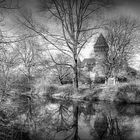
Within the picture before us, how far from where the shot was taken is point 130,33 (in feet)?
80.5

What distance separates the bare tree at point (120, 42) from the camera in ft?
80.3

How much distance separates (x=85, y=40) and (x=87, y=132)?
1067 centimetres

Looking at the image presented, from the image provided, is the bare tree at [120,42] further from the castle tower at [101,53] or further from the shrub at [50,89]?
the shrub at [50,89]

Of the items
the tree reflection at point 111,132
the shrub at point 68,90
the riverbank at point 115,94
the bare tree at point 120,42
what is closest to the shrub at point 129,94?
the riverbank at point 115,94

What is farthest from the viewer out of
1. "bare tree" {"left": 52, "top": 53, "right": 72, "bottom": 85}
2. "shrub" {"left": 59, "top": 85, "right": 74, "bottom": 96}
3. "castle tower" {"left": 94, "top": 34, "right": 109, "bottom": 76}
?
"bare tree" {"left": 52, "top": 53, "right": 72, "bottom": 85}

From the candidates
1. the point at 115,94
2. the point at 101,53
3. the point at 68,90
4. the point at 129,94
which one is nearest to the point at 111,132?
the point at 129,94

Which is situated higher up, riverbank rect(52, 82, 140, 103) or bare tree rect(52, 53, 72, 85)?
bare tree rect(52, 53, 72, 85)

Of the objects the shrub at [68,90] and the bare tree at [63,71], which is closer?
the shrub at [68,90]

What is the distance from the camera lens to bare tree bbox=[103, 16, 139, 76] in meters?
24.5

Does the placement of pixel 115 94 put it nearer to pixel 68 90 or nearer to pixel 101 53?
pixel 68 90

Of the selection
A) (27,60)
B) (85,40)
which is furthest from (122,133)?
(27,60)

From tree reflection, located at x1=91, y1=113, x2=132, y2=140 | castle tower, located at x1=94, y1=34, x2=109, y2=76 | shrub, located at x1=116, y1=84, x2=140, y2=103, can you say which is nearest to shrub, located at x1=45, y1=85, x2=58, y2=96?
castle tower, located at x1=94, y1=34, x2=109, y2=76

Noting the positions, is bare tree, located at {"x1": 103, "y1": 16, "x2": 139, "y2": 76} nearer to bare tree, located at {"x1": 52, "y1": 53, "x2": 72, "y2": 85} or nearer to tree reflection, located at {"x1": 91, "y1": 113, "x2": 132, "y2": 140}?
bare tree, located at {"x1": 52, "y1": 53, "x2": 72, "y2": 85}

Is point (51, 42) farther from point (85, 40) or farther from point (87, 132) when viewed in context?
point (87, 132)
